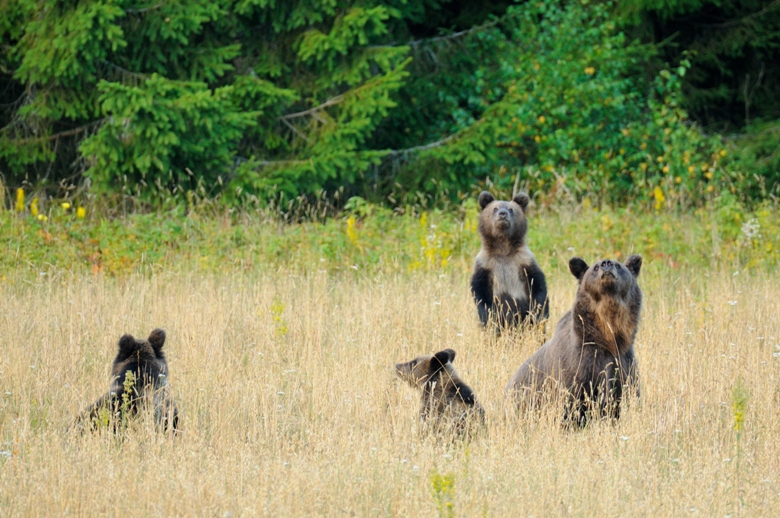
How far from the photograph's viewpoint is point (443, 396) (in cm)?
598

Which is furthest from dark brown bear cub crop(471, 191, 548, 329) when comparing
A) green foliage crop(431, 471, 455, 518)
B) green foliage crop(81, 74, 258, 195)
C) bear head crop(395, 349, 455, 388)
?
green foliage crop(431, 471, 455, 518)

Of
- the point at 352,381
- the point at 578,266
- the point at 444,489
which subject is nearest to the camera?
the point at 444,489

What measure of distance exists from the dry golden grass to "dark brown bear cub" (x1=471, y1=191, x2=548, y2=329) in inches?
12.9

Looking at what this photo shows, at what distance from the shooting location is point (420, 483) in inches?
196

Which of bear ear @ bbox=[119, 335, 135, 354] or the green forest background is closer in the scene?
bear ear @ bbox=[119, 335, 135, 354]

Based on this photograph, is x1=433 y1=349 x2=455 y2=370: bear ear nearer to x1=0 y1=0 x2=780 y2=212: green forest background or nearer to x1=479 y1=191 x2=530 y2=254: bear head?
x1=479 y1=191 x2=530 y2=254: bear head

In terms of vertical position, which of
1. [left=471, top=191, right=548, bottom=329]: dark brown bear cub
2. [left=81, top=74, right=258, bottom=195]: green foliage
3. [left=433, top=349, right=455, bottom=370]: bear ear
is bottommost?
[left=433, top=349, right=455, bottom=370]: bear ear

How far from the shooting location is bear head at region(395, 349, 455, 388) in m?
6.02

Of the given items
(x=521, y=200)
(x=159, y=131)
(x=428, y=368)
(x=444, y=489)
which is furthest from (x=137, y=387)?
(x=159, y=131)

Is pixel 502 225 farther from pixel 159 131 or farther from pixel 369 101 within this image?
pixel 159 131

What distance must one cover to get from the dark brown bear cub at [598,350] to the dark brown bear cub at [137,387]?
2.12m

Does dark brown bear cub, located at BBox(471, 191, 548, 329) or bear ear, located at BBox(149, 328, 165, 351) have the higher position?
dark brown bear cub, located at BBox(471, 191, 548, 329)

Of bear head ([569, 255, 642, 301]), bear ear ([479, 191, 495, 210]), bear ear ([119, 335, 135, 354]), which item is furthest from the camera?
bear ear ([479, 191, 495, 210])

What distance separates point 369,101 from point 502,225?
514cm
